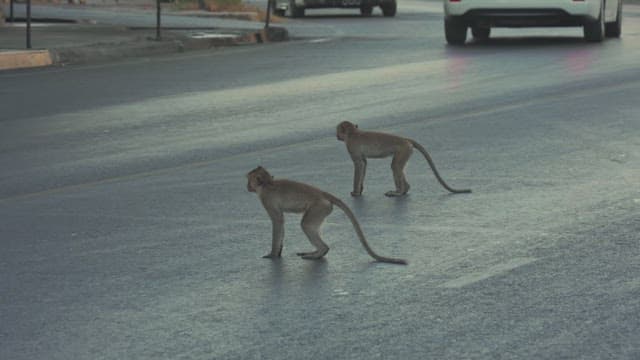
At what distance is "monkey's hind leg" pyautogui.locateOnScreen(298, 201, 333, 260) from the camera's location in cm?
850

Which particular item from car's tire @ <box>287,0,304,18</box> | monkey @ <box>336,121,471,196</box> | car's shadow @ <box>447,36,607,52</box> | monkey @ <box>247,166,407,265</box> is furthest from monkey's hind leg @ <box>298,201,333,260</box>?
car's tire @ <box>287,0,304,18</box>

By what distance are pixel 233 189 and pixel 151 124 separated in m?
4.49

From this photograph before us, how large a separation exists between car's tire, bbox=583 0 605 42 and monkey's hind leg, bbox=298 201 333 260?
59.2 ft

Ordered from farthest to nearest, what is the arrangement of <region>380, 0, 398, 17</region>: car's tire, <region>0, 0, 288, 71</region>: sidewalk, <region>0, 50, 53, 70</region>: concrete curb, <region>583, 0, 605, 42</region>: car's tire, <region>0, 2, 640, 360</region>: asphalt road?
<region>380, 0, 398, 17</region>: car's tire → <region>583, 0, 605, 42</region>: car's tire → <region>0, 0, 288, 71</region>: sidewalk → <region>0, 50, 53, 70</region>: concrete curb → <region>0, 2, 640, 360</region>: asphalt road

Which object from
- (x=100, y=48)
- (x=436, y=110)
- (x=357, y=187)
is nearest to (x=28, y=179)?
(x=357, y=187)

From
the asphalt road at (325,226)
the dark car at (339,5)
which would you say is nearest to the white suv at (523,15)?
the asphalt road at (325,226)

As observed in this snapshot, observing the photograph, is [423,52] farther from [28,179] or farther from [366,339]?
[366,339]

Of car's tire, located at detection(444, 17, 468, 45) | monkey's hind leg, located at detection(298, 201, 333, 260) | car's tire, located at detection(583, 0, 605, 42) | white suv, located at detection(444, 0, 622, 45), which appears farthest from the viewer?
car's tire, located at detection(444, 17, 468, 45)

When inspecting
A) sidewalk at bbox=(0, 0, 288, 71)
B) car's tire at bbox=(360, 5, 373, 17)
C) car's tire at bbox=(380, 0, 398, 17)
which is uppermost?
sidewalk at bbox=(0, 0, 288, 71)

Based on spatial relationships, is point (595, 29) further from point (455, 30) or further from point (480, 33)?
point (480, 33)

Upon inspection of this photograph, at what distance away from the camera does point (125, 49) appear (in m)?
25.1

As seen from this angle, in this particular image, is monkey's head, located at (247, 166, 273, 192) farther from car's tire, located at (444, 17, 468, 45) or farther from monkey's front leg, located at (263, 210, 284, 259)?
car's tire, located at (444, 17, 468, 45)

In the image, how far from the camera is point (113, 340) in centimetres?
707

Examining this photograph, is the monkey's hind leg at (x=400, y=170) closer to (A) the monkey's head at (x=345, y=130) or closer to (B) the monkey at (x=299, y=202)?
(A) the monkey's head at (x=345, y=130)
